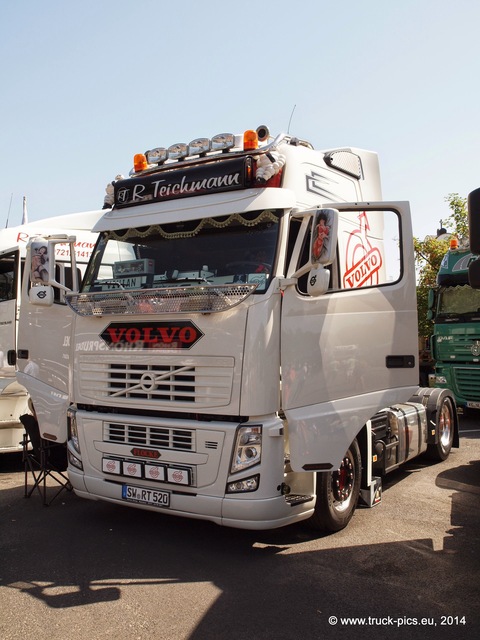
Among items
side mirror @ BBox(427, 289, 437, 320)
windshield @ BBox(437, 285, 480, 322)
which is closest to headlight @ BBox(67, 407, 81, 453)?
windshield @ BBox(437, 285, 480, 322)

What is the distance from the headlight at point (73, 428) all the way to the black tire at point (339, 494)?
2.21 m

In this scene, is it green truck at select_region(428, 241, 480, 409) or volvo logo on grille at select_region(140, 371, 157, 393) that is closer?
volvo logo on grille at select_region(140, 371, 157, 393)

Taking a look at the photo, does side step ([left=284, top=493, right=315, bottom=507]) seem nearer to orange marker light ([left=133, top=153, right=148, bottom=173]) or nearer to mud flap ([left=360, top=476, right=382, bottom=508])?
mud flap ([left=360, top=476, right=382, bottom=508])

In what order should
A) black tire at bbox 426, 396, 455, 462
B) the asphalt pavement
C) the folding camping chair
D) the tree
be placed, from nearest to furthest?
the asphalt pavement < the folding camping chair < black tire at bbox 426, 396, 455, 462 < the tree

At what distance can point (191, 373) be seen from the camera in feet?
16.2

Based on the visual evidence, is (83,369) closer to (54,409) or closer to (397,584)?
(54,409)

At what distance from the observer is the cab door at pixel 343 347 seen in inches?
193

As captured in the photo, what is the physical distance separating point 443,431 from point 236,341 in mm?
5077

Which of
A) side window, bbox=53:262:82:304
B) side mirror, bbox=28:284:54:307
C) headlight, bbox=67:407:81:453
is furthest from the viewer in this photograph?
→ side window, bbox=53:262:82:304

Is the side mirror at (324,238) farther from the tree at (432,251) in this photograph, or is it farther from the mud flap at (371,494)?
the tree at (432,251)

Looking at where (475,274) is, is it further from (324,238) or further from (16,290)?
(16,290)

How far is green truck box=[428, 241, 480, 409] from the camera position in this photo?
12.3 meters

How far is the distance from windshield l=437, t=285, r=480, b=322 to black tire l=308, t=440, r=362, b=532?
7.49m

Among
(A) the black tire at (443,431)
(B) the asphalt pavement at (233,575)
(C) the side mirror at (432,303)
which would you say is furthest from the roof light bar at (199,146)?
(C) the side mirror at (432,303)
